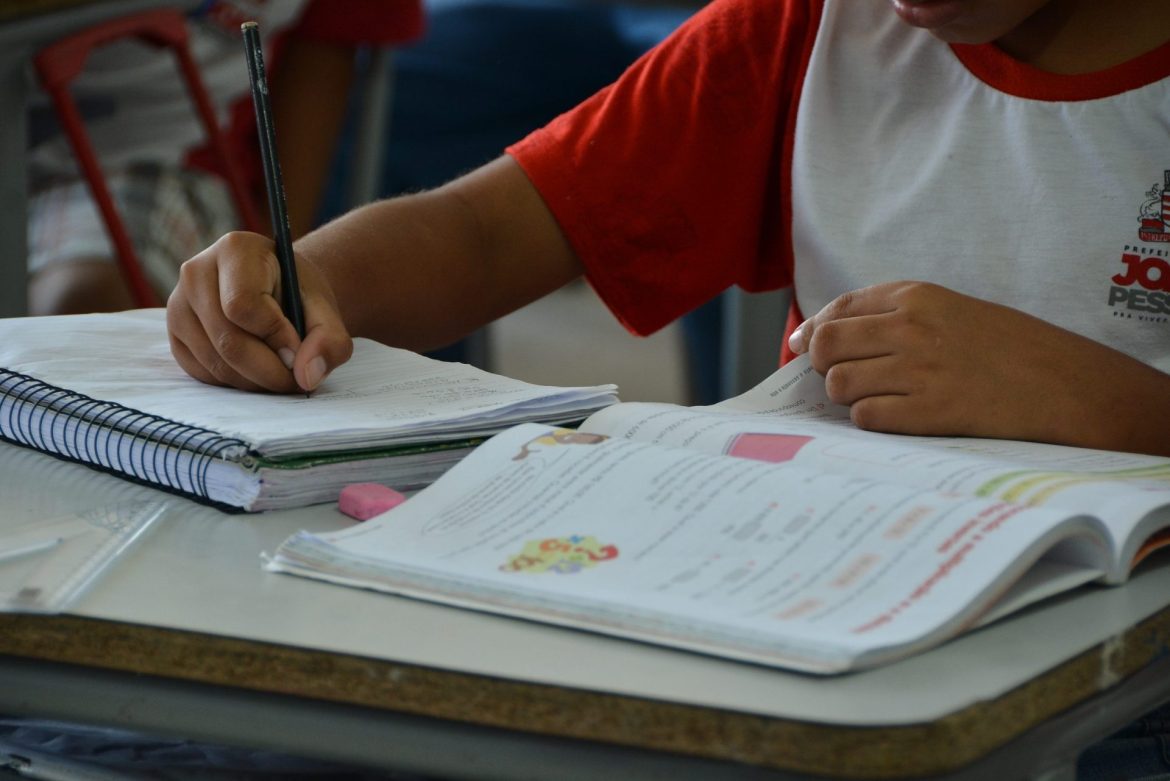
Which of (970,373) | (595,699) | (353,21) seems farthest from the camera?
(353,21)

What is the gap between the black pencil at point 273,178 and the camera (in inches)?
28.3

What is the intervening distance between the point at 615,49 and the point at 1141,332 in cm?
197

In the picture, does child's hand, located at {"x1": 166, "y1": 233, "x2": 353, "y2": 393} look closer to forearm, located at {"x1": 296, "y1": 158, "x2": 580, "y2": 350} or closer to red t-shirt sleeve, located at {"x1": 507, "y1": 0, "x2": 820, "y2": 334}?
forearm, located at {"x1": 296, "y1": 158, "x2": 580, "y2": 350}

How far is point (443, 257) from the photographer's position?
1022 mm

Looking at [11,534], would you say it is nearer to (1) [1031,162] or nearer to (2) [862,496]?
(2) [862,496]

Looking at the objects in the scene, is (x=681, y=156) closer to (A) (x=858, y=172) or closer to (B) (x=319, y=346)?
(A) (x=858, y=172)

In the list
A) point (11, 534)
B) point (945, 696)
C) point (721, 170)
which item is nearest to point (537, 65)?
point (721, 170)

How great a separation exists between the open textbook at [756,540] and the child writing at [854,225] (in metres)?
0.13

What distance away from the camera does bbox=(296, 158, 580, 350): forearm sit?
0.96 meters

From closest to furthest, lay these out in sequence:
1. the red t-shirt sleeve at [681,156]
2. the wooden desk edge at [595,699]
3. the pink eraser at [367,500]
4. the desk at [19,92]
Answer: the wooden desk edge at [595,699]
the pink eraser at [367,500]
the red t-shirt sleeve at [681,156]
the desk at [19,92]

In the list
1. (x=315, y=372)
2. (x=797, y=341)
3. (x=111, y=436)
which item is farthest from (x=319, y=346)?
(x=797, y=341)

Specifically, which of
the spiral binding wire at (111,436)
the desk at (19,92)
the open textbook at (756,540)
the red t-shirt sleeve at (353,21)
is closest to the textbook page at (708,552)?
the open textbook at (756,540)

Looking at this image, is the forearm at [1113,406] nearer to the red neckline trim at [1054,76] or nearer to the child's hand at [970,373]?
the child's hand at [970,373]

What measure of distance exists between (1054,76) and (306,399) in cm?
56
